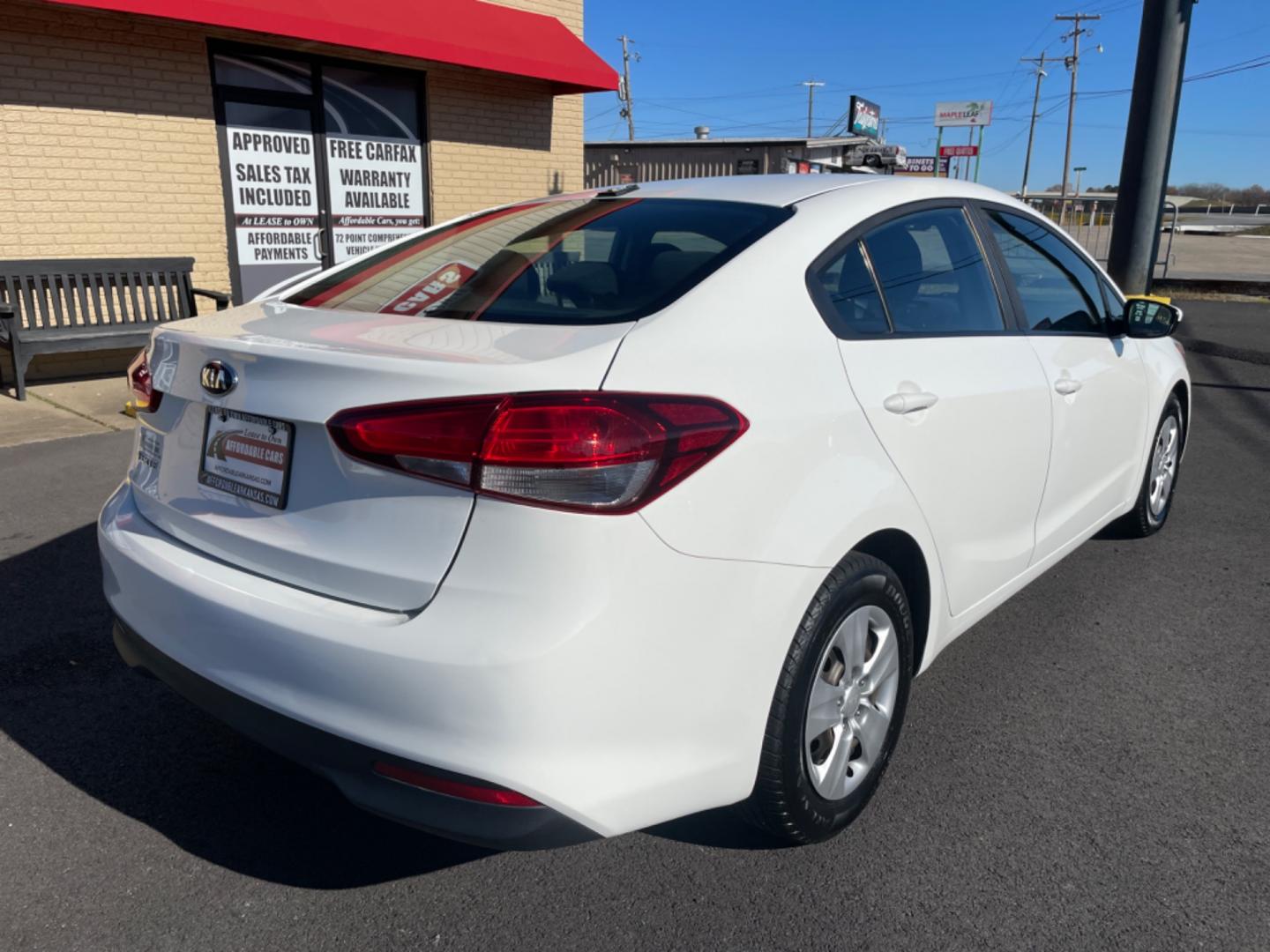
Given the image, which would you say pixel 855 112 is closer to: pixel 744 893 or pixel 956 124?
pixel 956 124

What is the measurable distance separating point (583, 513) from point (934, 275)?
Result: 167cm

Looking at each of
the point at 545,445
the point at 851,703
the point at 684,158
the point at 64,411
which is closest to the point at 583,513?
the point at 545,445

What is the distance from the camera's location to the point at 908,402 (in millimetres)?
2561

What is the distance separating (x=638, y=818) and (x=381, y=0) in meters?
9.07

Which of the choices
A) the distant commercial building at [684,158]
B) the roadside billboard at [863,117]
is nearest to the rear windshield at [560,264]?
the distant commercial building at [684,158]

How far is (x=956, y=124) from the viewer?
24.2 metres

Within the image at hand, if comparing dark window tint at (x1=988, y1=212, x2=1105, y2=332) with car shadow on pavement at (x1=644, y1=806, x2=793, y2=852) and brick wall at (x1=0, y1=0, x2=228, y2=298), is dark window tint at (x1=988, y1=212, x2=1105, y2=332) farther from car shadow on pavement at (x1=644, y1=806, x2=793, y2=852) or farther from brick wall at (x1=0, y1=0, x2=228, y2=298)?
brick wall at (x1=0, y1=0, x2=228, y2=298)

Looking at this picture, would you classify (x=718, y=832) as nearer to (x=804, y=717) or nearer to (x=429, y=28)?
(x=804, y=717)

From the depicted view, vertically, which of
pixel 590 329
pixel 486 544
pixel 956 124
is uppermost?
pixel 956 124

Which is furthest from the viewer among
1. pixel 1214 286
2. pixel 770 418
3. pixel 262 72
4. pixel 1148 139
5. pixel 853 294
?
pixel 1214 286

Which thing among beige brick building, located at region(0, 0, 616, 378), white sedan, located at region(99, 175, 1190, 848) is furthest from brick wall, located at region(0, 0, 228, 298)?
→ white sedan, located at region(99, 175, 1190, 848)

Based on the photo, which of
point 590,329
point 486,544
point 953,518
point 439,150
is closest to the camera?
point 486,544

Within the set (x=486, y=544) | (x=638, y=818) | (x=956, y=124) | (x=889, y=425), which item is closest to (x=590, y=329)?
(x=486, y=544)

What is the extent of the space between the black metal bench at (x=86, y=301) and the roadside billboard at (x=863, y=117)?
72.1ft
